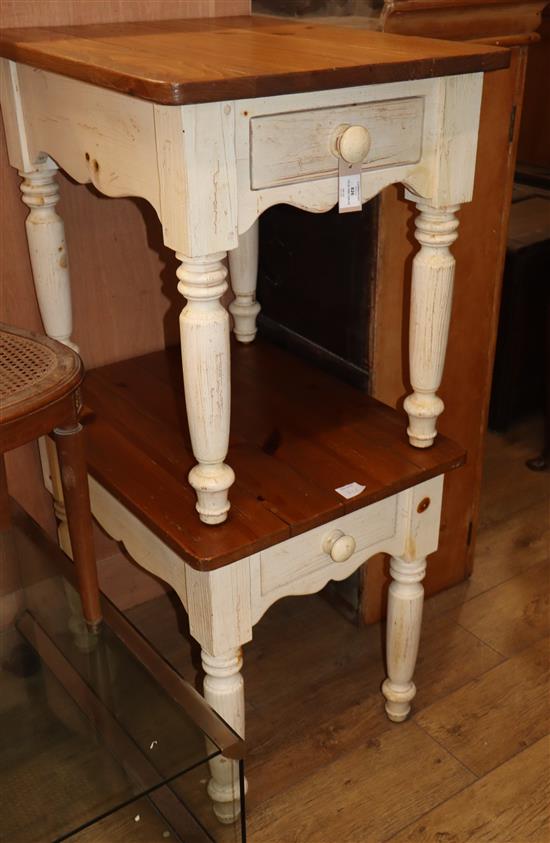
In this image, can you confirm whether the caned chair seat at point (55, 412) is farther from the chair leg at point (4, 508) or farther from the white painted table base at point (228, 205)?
the chair leg at point (4, 508)

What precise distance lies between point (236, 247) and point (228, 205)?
63 millimetres

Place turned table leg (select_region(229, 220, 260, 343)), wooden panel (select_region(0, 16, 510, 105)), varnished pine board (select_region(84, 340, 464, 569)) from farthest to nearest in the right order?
1. turned table leg (select_region(229, 220, 260, 343))
2. varnished pine board (select_region(84, 340, 464, 569))
3. wooden panel (select_region(0, 16, 510, 105))

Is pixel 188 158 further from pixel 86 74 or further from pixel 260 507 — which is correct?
pixel 260 507

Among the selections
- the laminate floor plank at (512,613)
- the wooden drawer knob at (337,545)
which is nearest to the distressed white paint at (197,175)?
the wooden drawer knob at (337,545)

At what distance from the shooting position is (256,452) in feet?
4.15

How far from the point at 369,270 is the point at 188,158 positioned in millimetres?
540

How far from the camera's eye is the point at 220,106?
903 mm

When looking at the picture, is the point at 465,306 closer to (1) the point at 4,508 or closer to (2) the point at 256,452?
(2) the point at 256,452

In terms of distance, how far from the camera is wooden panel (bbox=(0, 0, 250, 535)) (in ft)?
4.40

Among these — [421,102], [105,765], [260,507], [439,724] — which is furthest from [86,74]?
[439,724]

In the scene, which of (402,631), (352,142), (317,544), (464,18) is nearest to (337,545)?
(317,544)

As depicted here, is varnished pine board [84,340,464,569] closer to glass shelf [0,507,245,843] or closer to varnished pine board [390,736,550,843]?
glass shelf [0,507,245,843]

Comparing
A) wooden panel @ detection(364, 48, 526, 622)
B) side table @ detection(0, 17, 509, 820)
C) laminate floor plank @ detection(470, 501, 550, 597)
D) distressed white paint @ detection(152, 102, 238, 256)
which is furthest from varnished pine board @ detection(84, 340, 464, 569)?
laminate floor plank @ detection(470, 501, 550, 597)

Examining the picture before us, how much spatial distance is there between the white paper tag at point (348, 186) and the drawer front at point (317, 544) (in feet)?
1.31
